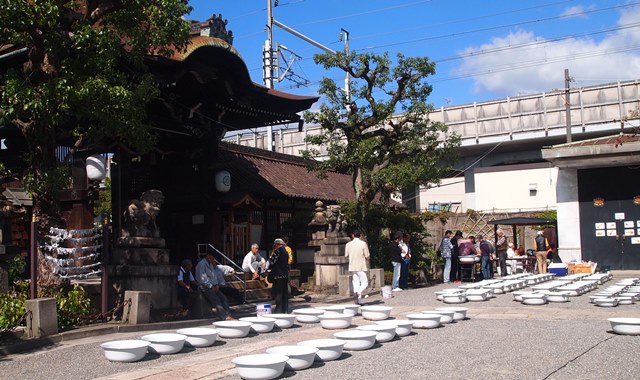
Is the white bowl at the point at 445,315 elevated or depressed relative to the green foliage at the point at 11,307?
depressed

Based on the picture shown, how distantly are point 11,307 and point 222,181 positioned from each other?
8.83 metres

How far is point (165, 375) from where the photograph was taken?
719 centimetres

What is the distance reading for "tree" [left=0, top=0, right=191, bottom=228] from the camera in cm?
986

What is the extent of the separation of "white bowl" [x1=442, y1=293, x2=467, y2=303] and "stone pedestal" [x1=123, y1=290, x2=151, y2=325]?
672 centimetres

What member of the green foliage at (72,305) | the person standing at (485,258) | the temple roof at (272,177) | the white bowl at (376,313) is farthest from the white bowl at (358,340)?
the person standing at (485,258)

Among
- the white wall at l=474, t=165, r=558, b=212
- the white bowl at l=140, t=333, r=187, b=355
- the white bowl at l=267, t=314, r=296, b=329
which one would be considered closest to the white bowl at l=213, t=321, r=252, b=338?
the white bowl at l=267, t=314, r=296, b=329

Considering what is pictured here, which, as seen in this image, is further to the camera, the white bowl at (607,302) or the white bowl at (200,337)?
the white bowl at (607,302)

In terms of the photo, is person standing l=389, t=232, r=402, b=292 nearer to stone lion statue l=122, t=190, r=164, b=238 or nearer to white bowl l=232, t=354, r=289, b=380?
stone lion statue l=122, t=190, r=164, b=238

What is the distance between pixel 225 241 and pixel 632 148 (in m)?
13.8

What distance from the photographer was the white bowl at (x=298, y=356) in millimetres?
7281

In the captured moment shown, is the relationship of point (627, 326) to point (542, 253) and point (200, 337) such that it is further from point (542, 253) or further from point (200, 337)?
point (542, 253)

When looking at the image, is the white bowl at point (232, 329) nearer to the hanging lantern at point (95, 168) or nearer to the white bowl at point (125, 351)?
the white bowl at point (125, 351)

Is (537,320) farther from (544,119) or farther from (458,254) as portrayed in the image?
(544,119)

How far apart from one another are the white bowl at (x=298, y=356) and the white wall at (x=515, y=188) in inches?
1207
